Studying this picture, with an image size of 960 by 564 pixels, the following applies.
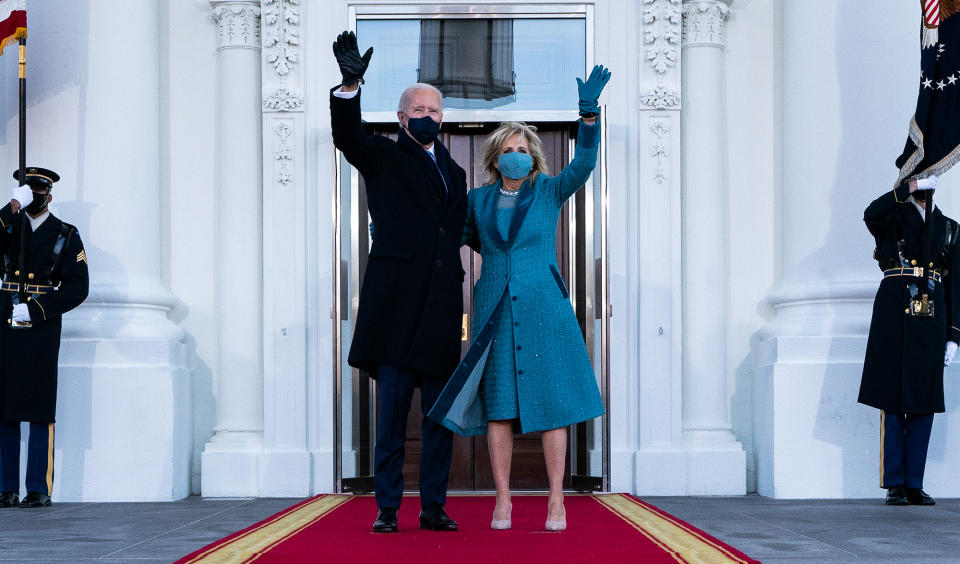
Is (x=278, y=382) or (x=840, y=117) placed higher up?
(x=840, y=117)

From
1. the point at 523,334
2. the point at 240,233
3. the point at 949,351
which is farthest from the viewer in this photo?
the point at 240,233

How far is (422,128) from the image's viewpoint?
4.99m

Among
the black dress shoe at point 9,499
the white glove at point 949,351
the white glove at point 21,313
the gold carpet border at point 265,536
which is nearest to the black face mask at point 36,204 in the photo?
the white glove at point 21,313

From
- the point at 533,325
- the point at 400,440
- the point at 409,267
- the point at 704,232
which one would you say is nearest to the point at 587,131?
the point at 533,325

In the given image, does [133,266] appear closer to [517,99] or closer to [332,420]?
[332,420]

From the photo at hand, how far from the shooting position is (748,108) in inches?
326

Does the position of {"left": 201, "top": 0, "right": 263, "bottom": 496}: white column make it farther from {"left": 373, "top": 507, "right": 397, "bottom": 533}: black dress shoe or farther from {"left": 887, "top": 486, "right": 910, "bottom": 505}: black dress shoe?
{"left": 887, "top": 486, "right": 910, "bottom": 505}: black dress shoe

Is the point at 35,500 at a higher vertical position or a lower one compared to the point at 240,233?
lower

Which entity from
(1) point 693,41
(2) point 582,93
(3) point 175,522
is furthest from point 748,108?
(3) point 175,522

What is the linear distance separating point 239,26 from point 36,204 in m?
1.89

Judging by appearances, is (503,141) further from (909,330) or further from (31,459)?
(31,459)

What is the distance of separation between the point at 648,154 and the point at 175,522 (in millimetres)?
3805

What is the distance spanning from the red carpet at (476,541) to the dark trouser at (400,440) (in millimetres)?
172

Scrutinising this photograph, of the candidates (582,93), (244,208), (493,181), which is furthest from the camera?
(244,208)
